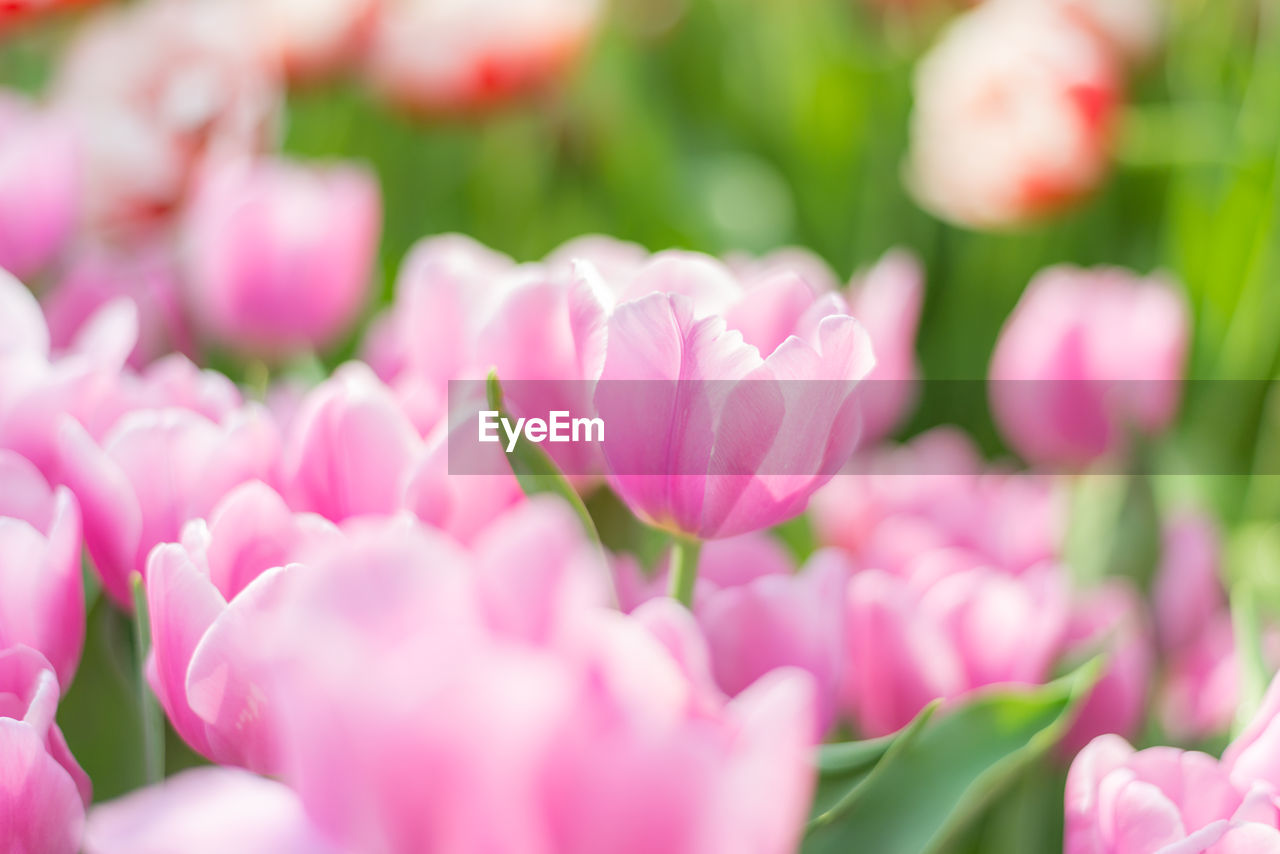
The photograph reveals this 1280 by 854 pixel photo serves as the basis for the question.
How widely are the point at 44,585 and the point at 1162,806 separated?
0.75 feet

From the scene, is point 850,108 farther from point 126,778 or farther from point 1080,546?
point 126,778

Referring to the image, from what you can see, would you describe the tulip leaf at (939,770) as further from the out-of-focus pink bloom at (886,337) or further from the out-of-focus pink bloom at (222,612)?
the out-of-focus pink bloom at (886,337)

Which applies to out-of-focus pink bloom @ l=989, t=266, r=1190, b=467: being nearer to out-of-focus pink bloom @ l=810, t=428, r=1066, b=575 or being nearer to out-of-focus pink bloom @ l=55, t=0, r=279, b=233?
out-of-focus pink bloom @ l=810, t=428, r=1066, b=575

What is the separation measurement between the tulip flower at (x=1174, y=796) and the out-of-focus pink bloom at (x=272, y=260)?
17.3 inches

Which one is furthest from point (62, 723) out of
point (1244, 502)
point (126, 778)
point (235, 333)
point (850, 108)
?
point (850, 108)

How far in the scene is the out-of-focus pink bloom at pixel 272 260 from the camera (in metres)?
0.57

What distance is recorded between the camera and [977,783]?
258 mm

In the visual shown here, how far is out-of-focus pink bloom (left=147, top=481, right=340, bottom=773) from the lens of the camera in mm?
223

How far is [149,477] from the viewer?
0.89 ft

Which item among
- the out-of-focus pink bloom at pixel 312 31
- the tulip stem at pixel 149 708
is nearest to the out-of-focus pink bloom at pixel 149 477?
the tulip stem at pixel 149 708

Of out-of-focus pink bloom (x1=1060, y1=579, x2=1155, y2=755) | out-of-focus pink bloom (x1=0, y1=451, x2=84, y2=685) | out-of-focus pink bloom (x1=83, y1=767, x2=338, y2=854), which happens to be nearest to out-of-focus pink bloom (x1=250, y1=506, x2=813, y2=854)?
out-of-focus pink bloom (x1=83, y1=767, x2=338, y2=854)

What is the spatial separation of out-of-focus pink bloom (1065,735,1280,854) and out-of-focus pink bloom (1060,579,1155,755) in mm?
99

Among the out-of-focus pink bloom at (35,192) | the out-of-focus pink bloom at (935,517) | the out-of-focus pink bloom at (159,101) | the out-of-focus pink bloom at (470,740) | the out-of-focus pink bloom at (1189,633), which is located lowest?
the out-of-focus pink bloom at (1189,633)

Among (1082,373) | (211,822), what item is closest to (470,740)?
(211,822)
